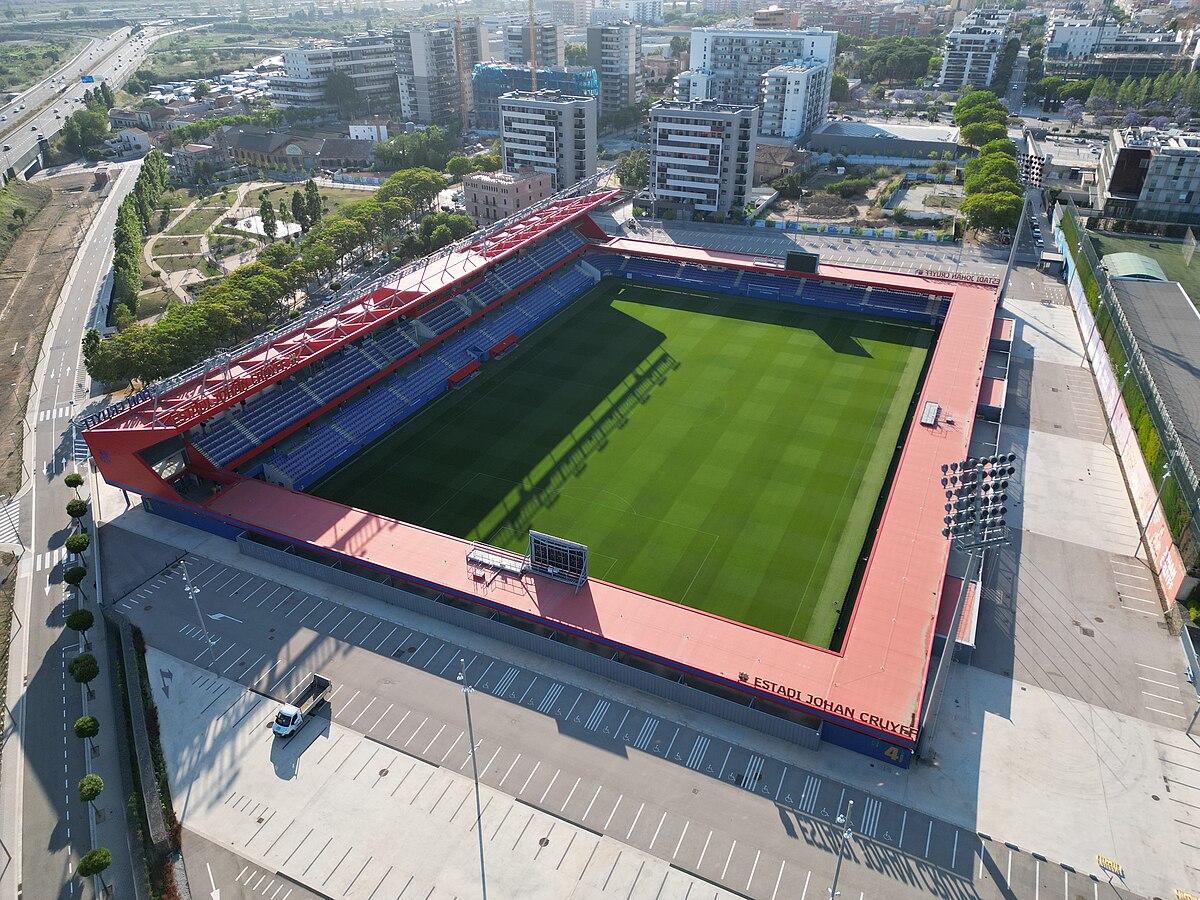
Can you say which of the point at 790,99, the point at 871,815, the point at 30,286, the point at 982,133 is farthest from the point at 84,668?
the point at 790,99

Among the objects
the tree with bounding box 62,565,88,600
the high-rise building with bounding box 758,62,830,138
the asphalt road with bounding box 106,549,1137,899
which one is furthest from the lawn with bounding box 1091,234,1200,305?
the tree with bounding box 62,565,88,600

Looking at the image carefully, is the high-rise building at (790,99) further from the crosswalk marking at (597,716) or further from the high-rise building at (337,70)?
the crosswalk marking at (597,716)

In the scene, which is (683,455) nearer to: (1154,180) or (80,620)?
(80,620)

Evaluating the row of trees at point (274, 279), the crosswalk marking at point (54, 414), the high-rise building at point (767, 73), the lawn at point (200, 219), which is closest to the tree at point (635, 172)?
the row of trees at point (274, 279)

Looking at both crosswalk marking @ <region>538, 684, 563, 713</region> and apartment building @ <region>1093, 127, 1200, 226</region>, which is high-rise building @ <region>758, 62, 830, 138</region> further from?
crosswalk marking @ <region>538, 684, 563, 713</region>

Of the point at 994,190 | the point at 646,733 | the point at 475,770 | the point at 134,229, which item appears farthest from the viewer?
the point at 994,190
